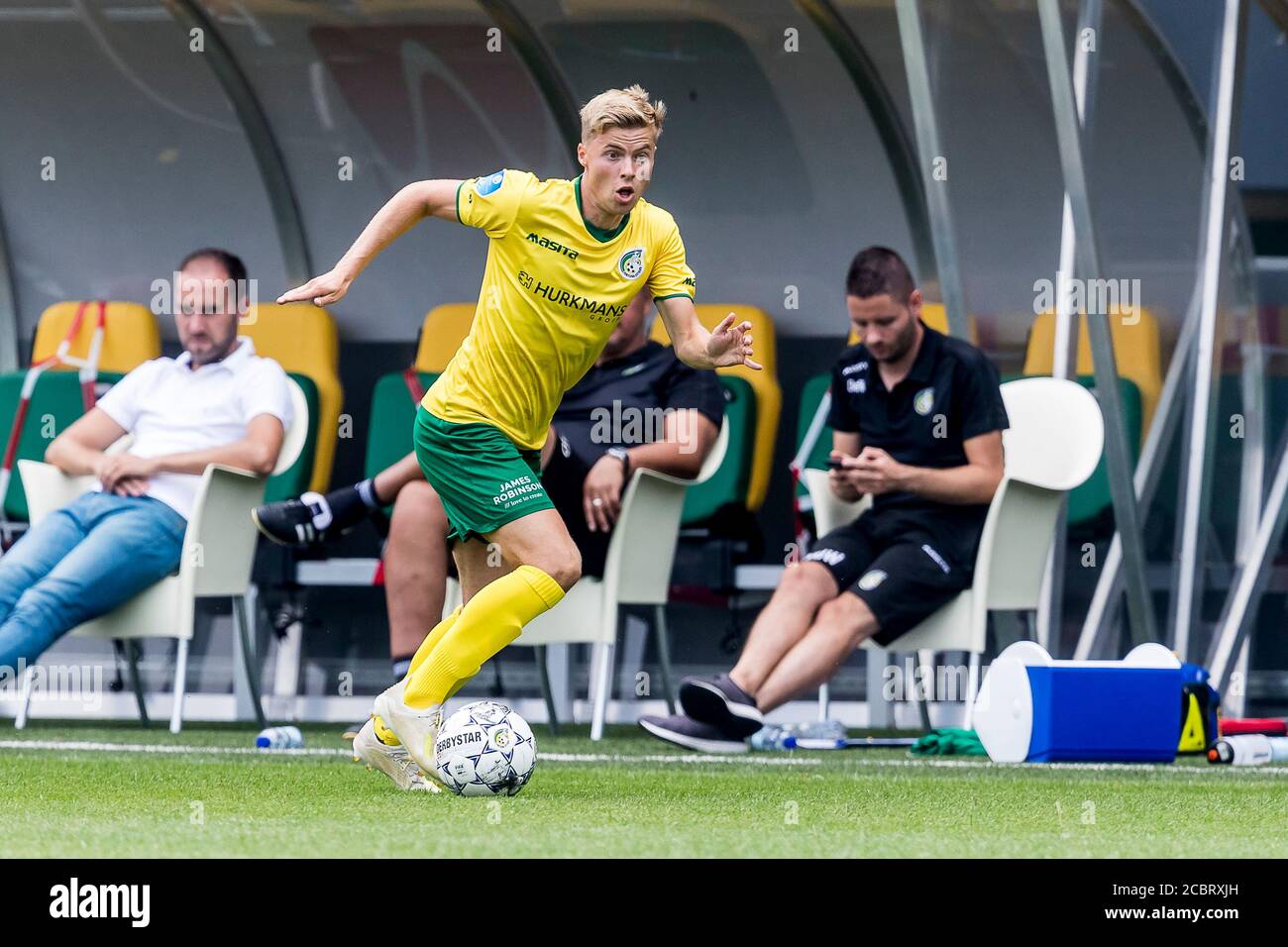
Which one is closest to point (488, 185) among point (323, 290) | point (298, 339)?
point (323, 290)

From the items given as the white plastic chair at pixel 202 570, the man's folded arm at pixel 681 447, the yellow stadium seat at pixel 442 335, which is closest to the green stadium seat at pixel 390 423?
the yellow stadium seat at pixel 442 335

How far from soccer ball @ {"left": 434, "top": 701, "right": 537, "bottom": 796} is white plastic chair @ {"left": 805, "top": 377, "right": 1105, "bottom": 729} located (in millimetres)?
2014

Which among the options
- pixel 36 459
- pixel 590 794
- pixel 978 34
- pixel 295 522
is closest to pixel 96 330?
pixel 36 459

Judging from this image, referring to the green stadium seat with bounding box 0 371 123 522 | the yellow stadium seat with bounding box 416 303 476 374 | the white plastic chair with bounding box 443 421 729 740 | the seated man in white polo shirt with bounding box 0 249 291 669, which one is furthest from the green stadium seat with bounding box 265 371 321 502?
the white plastic chair with bounding box 443 421 729 740

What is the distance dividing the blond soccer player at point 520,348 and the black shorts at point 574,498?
171 cm

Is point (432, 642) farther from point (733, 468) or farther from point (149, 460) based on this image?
point (733, 468)

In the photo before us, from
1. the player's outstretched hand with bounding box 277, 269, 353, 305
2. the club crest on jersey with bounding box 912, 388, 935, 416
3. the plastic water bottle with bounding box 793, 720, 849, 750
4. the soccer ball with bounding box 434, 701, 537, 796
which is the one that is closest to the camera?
the player's outstretched hand with bounding box 277, 269, 353, 305

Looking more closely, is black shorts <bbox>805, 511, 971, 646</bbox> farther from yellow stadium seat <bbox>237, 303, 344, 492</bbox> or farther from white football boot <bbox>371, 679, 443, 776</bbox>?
yellow stadium seat <bbox>237, 303, 344, 492</bbox>

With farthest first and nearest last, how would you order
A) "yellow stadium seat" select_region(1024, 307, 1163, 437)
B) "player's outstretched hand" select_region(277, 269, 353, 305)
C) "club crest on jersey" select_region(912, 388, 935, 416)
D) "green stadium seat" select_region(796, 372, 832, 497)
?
"green stadium seat" select_region(796, 372, 832, 497) < "yellow stadium seat" select_region(1024, 307, 1163, 437) < "club crest on jersey" select_region(912, 388, 935, 416) < "player's outstretched hand" select_region(277, 269, 353, 305)

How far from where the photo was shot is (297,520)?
6586 mm

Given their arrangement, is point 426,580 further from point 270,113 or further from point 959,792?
point 270,113

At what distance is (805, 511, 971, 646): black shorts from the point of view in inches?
239

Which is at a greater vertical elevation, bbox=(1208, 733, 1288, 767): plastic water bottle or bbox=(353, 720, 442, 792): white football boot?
bbox=(353, 720, 442, 792): white football boot
